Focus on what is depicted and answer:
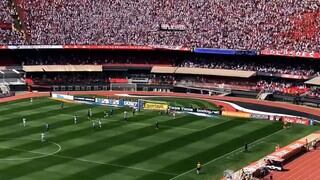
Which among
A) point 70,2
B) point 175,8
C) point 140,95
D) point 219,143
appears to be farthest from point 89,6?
point 219,143

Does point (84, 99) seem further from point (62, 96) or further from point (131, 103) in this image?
point (131, 103)

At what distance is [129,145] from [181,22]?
47458 millimetres

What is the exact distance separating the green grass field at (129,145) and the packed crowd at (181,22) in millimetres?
24863

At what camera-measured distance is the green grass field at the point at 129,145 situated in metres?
46.9

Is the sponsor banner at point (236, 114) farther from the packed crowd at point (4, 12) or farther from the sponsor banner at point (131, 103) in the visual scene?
the packed crowd at point (4, 12)

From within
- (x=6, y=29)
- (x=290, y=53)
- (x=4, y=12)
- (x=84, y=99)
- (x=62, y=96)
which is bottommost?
(x=84, y=99)

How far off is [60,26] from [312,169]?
62.5 metres

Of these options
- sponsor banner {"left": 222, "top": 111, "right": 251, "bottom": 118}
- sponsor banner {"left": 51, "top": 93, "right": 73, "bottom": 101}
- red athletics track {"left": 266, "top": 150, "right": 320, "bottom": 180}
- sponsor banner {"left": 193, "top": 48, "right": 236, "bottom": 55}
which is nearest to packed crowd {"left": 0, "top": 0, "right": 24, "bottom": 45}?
sponsor banner {"left": 51, "top": 93, "right": 73, "bottom": 101}

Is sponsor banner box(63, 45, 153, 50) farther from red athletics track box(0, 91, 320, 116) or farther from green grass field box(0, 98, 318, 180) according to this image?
green grass field box(0, 98, 318, 180)

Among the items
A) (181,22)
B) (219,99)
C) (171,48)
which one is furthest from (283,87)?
(181,22)

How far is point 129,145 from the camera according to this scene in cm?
5503

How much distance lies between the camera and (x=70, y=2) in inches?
4166

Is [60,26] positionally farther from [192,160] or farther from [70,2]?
[192,160]

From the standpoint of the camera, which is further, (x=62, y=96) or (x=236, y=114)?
(x=62, y=96)
